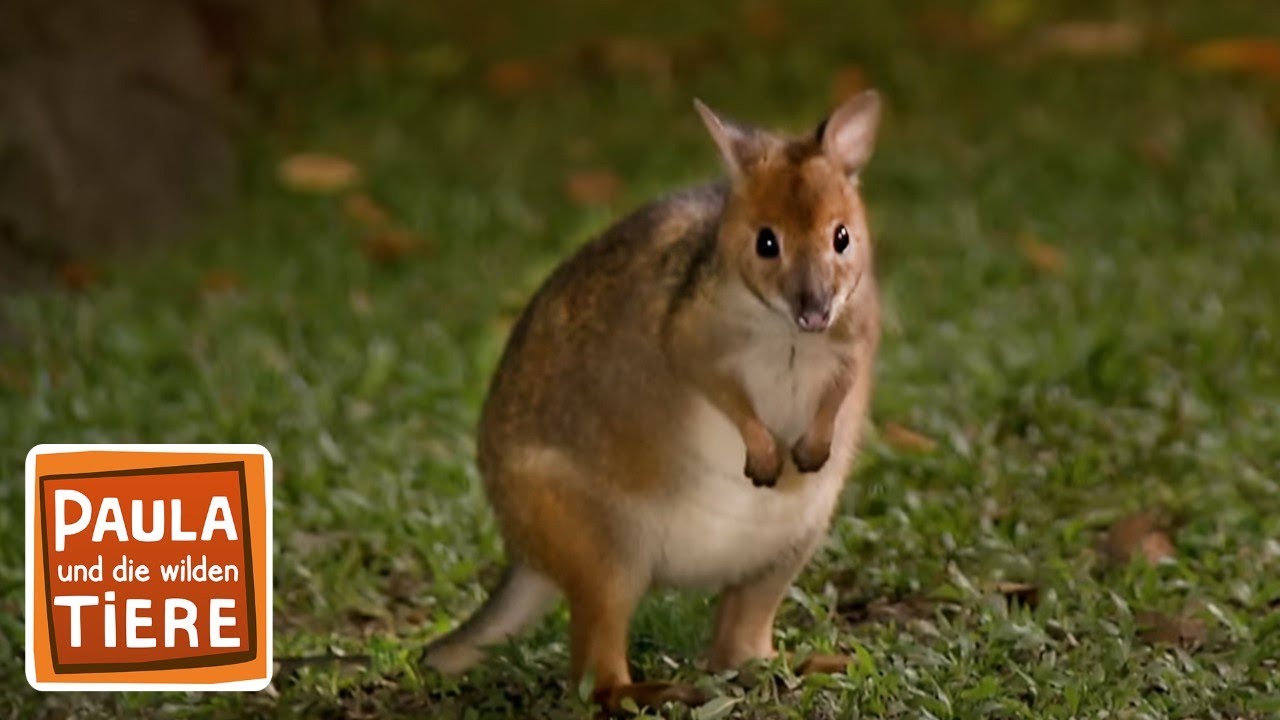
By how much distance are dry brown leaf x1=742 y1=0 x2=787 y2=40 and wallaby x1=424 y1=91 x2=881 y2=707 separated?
5.44 metres

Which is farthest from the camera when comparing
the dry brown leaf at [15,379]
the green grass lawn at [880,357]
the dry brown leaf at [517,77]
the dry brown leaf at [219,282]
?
the dry brown leaf at [517,77]

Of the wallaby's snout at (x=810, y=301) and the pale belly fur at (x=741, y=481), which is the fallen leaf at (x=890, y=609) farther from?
the wallaby's snout at (x=810, y=301)

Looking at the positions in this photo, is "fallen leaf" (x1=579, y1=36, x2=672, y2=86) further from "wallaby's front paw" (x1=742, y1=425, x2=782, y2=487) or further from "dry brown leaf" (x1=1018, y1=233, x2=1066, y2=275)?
"wallaby's front paw" (x1=742, y1=425, x2=782, y2=487)

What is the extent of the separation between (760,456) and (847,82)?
5.07 meters

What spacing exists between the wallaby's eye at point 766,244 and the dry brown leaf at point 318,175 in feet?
14.3

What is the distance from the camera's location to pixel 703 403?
165 inches

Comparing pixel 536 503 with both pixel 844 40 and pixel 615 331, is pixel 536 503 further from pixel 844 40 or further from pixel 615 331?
pixel 844 40

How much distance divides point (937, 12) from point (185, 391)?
467 centimetres

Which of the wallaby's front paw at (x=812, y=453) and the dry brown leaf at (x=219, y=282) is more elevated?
the dry brown leaf at (x=219, y=282)

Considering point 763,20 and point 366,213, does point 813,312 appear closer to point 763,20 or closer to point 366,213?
point 366,213

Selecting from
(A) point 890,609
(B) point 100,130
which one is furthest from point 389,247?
(A) point 890,609

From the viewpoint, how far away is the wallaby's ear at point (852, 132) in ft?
13.5

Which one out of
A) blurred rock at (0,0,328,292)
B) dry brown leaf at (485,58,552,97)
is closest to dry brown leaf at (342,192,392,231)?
blurred rock at (0,0,328,292)

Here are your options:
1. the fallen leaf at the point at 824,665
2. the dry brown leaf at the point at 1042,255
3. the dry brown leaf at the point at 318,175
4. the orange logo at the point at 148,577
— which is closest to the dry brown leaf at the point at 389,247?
the dry brown leaf at the point at 318,175
